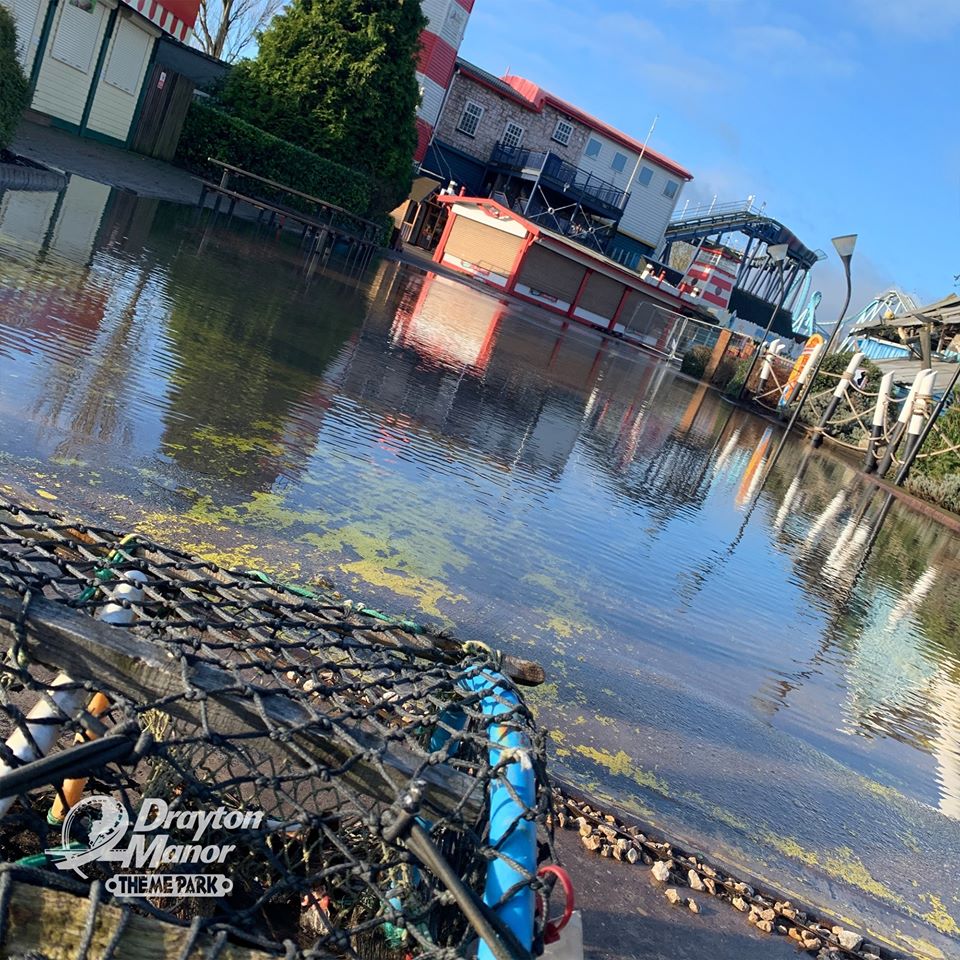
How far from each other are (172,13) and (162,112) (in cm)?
344

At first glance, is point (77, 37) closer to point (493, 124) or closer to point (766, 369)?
point (766, 369)

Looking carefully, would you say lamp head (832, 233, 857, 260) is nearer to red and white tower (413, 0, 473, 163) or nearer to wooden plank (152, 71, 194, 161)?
wooden plank (152, 71, 194, 161)

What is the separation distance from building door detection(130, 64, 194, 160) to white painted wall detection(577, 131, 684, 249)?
96.7ft

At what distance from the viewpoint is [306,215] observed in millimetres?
27406

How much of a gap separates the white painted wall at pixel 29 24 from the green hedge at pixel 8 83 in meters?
8.71

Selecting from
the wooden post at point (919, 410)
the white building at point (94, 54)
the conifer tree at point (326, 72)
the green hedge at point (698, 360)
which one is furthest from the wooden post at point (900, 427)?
the white building at point (94, 54)

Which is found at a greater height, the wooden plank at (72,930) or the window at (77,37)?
the window at (77,37)

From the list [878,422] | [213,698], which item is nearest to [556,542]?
[213,698]

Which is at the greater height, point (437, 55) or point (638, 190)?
point (437, 55)

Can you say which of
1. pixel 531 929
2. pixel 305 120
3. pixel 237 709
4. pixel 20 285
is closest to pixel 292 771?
pixel 237 709

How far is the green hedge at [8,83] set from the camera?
43.9 ft

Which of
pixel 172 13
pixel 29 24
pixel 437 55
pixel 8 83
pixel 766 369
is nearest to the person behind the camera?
pixel 8 83

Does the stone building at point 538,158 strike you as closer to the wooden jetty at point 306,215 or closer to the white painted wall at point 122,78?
the wooden jetty at point 306,215

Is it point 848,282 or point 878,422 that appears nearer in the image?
point 878,422
